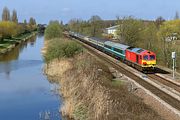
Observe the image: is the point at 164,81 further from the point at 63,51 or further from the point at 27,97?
the point at 63,51

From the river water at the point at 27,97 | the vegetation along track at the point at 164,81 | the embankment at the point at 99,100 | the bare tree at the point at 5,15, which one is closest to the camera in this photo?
the embankment at the point at 99,100

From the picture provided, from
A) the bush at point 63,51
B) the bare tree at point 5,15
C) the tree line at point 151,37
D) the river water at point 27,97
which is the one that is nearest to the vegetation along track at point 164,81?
the river water at point 27,97

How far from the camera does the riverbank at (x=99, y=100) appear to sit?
68.4 feet

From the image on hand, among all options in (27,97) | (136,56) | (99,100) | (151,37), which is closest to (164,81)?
(136,56)

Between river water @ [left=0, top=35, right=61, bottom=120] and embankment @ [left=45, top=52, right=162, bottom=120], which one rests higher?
embankment @ [left=45, top=52, right=162, bottom=120]

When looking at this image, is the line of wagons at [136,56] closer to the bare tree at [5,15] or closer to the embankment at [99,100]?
the embankment at [99,100]

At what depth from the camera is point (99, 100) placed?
73.8 ft

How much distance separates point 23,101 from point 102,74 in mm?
7110

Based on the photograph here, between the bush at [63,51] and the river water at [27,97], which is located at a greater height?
the bush at [63,51]

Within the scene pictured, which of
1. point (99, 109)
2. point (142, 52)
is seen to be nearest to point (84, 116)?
point (99, 109)

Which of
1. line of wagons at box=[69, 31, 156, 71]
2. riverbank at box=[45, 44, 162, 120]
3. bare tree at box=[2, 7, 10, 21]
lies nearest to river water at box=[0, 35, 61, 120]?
riverbank at box=[45, 44, 162, 120]

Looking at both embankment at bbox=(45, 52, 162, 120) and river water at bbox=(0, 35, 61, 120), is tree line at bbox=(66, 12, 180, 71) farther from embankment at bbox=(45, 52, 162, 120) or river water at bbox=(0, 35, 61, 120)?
embankment at bbox=(45, 52, 162, 120)

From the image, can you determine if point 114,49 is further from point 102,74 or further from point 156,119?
point 156,119

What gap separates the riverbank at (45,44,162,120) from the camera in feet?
68.4
